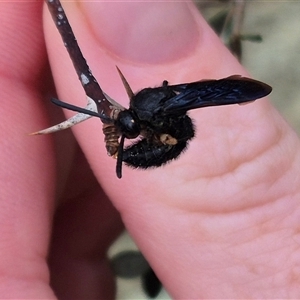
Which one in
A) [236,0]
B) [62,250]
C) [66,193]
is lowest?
[62,250]

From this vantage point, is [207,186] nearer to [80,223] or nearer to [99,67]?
[99,67]

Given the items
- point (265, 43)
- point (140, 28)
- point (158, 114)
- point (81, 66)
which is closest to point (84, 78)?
point (81, 66)

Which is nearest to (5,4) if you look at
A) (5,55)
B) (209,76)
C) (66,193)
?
(5,55)

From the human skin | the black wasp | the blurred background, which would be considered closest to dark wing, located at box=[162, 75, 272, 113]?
the black wasp

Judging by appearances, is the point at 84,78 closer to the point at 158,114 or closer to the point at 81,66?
the point at 81,66

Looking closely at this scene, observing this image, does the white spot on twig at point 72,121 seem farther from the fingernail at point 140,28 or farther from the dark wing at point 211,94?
the fingernail at point 140,28

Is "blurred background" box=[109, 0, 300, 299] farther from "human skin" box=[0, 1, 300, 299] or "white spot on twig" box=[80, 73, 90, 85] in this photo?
"white spot on twig" box=[80, 73, 90, 85]
